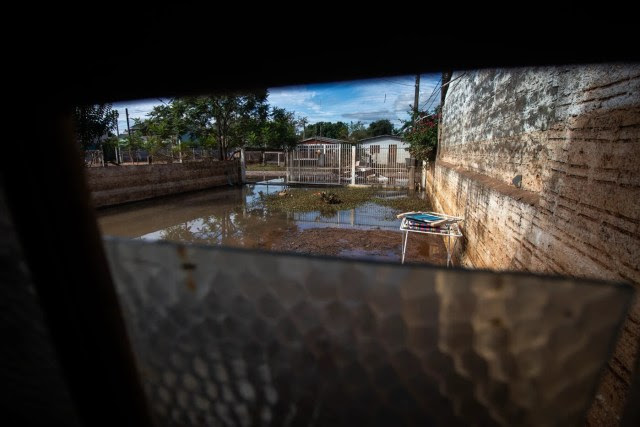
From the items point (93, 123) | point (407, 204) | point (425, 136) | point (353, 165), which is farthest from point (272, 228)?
point (353, 165)

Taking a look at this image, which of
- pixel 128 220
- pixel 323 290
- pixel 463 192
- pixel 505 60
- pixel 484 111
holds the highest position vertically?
pixel 484 111

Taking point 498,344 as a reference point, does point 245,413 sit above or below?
below

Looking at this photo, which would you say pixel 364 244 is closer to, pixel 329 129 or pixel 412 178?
pixel 412 178

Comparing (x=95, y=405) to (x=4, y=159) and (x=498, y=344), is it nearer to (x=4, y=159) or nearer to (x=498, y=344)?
(x=4, y=159)

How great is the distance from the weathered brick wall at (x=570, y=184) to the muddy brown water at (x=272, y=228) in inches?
80.9

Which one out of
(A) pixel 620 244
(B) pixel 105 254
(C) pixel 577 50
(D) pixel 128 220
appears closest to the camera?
(C) pixel 577 50

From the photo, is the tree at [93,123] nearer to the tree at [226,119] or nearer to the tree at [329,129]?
the tree at [226,119]

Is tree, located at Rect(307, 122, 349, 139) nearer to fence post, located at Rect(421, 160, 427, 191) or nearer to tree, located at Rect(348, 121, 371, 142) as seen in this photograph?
tree, located at Rect(348, 121, 371, 142)

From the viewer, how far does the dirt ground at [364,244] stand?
534 centimetres

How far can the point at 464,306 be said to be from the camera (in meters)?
0.40

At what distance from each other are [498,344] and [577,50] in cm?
42

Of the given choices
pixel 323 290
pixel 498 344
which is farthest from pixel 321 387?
pixel 498 344

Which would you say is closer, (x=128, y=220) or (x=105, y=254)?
(x=105, y=254)

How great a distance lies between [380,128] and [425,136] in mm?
40813
